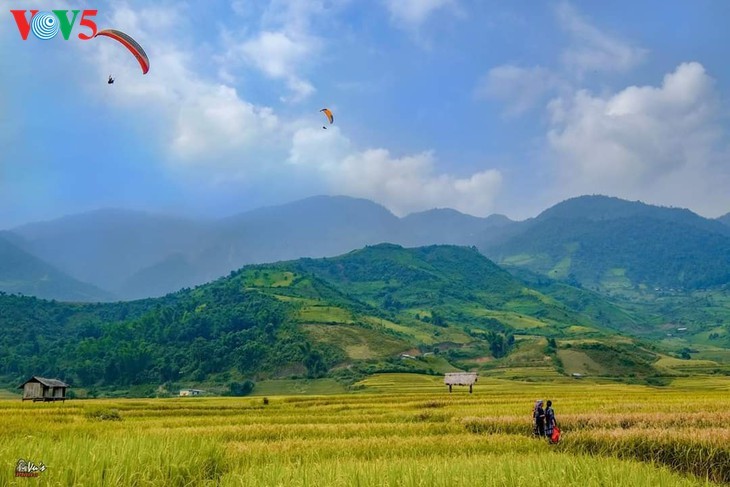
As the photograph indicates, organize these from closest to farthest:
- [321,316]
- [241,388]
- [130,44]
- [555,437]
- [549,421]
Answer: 1. [555,437]
2. [549,421]
3. [130,44]
4. [241,388]
5. [321,316]

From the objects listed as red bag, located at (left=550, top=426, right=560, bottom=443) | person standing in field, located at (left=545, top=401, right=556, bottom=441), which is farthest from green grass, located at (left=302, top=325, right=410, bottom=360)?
red bag, located at (left=550, top=426, right=560, bottom=443)

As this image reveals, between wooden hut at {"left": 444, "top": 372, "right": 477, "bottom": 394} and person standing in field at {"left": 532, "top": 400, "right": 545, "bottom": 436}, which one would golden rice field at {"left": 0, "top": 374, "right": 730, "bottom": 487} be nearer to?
person standing in field at {"left": 532, "top": 400, "right": 545, "bottom": 436}

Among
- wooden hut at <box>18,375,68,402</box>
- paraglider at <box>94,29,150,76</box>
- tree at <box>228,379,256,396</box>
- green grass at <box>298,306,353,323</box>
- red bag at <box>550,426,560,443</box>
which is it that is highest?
paraglider at <box>94,29,150,76</box>

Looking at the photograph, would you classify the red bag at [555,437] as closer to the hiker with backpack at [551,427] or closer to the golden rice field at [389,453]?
the hiker with backpack at [551,427]

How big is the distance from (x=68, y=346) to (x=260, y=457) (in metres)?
187

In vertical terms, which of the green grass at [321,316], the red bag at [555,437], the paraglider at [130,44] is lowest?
the red bag at [555,437]

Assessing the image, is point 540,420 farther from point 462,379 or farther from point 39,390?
point 39,390

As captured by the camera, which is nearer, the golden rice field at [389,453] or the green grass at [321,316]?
the golden rice field at [389,453]

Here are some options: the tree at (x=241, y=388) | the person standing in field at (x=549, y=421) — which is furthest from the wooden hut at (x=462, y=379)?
the tree at (x=241, y=388)

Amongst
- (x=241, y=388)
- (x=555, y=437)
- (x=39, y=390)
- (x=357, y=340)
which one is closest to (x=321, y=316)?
(x=357, y=340)

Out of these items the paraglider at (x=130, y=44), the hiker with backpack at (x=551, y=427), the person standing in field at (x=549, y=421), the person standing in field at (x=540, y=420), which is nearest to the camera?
the hiker with backpack at (x=551, y=427)

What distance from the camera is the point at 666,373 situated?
5531 inches

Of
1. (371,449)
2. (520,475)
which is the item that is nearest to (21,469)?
(520,475)

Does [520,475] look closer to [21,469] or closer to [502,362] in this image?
[21,469]
